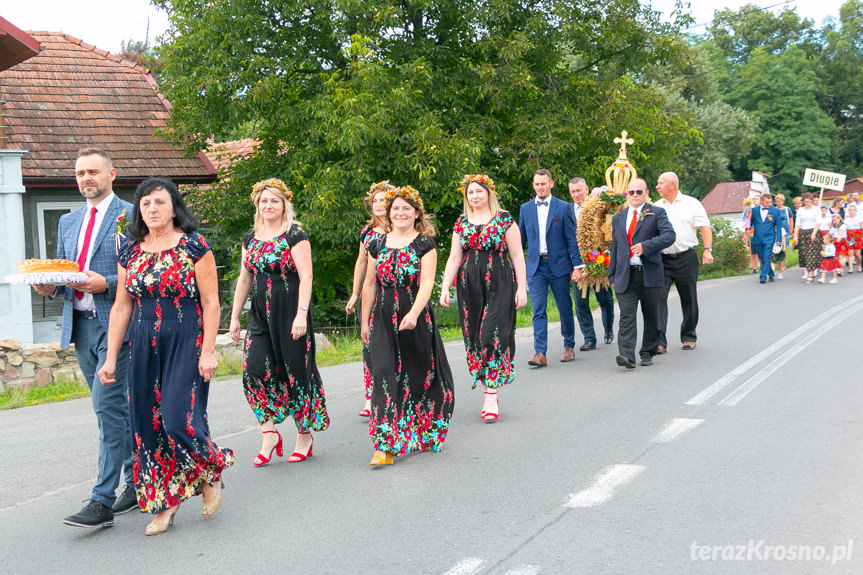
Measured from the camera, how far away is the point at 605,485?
5.54 m

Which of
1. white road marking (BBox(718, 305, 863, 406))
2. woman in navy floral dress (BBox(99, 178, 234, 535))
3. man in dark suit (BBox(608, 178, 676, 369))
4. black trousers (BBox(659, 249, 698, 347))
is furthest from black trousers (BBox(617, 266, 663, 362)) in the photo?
woman in navy floral dress (BBox(99, 178, 234, 535))

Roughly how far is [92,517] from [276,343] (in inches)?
68.4

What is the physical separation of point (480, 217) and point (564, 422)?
191cm

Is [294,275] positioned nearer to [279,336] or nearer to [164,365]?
[279,336]

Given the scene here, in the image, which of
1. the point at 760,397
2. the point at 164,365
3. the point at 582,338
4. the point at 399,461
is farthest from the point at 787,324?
the point at 164,365

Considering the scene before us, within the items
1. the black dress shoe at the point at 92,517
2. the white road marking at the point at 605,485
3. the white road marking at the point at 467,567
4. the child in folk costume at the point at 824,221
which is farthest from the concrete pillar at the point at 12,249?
the child in folk costume at the point at 824,221

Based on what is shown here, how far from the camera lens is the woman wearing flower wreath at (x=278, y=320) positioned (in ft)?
20.8

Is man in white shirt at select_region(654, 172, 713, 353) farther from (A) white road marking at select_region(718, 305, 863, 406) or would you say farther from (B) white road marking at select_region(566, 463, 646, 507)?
(B) white road marking at select_region(566, 463, 646, 507)

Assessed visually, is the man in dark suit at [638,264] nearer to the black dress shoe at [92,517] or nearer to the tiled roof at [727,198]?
the black dress shoe at [92,517]

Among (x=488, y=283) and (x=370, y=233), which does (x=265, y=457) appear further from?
(x=488, y=283)

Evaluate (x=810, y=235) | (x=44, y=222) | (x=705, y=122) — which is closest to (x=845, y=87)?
(x=705, y=122)

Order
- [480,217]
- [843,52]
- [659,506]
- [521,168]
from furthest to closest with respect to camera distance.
Result: [843,52], [521,168], [480,217], [659,506]

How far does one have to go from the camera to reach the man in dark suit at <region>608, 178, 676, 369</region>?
32.6 feet

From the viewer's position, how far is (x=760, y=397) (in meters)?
8.02
